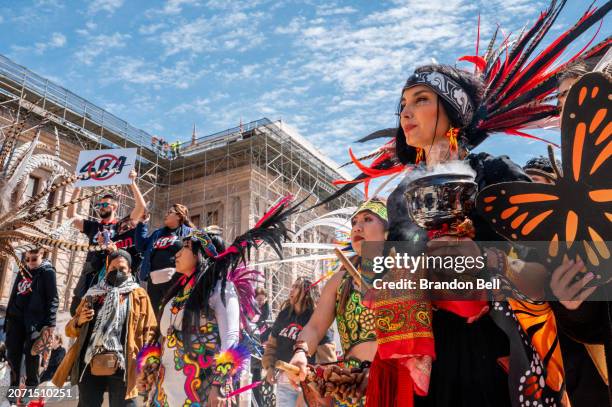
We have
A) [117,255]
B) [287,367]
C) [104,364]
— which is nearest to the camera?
[287,367]

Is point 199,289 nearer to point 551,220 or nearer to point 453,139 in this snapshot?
point 453,139

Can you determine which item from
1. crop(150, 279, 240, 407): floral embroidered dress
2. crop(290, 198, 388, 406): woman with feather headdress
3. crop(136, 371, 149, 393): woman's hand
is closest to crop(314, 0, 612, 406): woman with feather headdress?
crop(290, 198, 388, 406): woman with feather headdress

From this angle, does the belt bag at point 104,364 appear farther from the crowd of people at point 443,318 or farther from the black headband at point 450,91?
the black headband at point 450,91

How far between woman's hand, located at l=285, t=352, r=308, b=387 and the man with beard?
Result: 136 inches

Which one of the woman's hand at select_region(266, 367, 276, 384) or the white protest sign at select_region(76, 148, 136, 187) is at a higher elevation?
the white protest sign at select_region(76, 148, 136, 187)

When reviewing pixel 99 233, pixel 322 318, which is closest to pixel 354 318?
pixel 322 318

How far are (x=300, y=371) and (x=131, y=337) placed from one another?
286cm

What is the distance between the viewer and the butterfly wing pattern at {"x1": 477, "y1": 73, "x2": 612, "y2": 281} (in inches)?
51.5

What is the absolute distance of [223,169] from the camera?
24.7 metres

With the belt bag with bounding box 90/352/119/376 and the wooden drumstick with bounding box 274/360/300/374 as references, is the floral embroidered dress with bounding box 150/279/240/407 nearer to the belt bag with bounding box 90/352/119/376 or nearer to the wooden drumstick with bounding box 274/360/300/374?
the belt bag with bounding box 90/352/119/376

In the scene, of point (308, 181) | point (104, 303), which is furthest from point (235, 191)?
point (104, 303)

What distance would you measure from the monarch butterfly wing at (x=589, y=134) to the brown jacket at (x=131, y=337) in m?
3.32

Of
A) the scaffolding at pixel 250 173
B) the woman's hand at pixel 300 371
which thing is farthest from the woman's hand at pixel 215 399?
the scaffolding at pixel 250 173

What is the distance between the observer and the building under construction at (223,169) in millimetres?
20984
